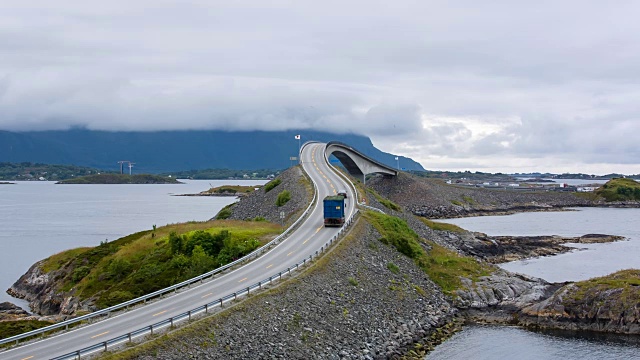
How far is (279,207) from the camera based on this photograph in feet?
310

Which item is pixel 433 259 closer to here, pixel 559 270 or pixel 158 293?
pixel 559 270

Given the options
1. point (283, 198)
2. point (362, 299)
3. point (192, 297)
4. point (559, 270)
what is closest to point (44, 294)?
point (192, 297)

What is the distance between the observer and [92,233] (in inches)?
5541

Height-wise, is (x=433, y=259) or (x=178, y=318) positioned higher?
(x=178, y=318)

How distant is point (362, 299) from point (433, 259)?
2269 cm

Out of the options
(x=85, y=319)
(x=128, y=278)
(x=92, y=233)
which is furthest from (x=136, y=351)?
(x=92, y=233)

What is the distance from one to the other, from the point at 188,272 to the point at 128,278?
23.0ft

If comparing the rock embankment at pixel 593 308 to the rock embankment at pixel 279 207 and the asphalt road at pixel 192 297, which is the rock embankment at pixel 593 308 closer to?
the asphalt road at pixel 192 297

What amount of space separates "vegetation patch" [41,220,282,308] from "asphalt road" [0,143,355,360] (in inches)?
140

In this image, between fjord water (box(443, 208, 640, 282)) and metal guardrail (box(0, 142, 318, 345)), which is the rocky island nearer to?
metal guardrail (box(0, 142, 318, 345))

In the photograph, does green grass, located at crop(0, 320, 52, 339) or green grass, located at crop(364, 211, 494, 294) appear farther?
green grass, located at crop(364, 211, 494, 294)

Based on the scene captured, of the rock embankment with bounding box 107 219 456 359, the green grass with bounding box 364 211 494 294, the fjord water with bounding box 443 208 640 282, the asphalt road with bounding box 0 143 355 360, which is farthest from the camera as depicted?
the fjord water with bounding box 443 208 640 282

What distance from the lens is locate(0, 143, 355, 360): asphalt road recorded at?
3551 centimetres

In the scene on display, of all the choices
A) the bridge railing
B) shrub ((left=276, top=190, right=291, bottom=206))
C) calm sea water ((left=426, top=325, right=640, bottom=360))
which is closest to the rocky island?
the bridge railing
